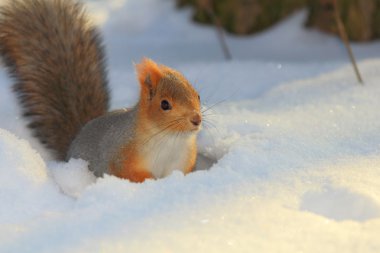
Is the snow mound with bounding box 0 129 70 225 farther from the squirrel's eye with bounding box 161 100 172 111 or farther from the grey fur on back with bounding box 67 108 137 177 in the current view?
the squirrel's eye with bounding box 161 100 172 111

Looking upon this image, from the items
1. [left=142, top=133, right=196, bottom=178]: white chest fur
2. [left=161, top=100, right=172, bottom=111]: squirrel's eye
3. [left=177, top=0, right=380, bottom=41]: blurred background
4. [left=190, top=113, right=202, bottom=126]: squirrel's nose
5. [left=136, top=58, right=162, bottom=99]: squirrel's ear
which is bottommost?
[left=177, top=0, right=380, bottom=41]: blurred background

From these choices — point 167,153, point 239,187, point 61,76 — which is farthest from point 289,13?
point 239,187

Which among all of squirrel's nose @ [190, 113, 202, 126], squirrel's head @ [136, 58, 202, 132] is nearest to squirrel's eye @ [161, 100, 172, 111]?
squirrel's head @ [136, 58, 202, 132]

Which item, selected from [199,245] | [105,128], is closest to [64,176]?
[105,128]

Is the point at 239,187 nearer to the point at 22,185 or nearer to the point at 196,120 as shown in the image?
the point at 196,120

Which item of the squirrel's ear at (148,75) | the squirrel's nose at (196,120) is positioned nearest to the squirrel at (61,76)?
the squirrel's ear at (148,75)

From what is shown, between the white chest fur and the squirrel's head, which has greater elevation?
the squirrel's head

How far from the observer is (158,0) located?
524 centimetres

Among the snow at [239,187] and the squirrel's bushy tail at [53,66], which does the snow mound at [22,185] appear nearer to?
the snow at [239,187]

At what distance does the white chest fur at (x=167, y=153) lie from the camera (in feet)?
6.78

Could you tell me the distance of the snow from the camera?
151 cm

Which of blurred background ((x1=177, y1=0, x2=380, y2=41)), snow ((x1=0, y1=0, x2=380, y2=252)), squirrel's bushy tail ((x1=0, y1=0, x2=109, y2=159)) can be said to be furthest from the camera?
blurred background ((x1=177, y1=0, x2=380, y2=41))

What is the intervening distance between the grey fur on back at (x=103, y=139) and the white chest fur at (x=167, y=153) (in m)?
0.09

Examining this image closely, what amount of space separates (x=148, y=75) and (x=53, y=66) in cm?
64
